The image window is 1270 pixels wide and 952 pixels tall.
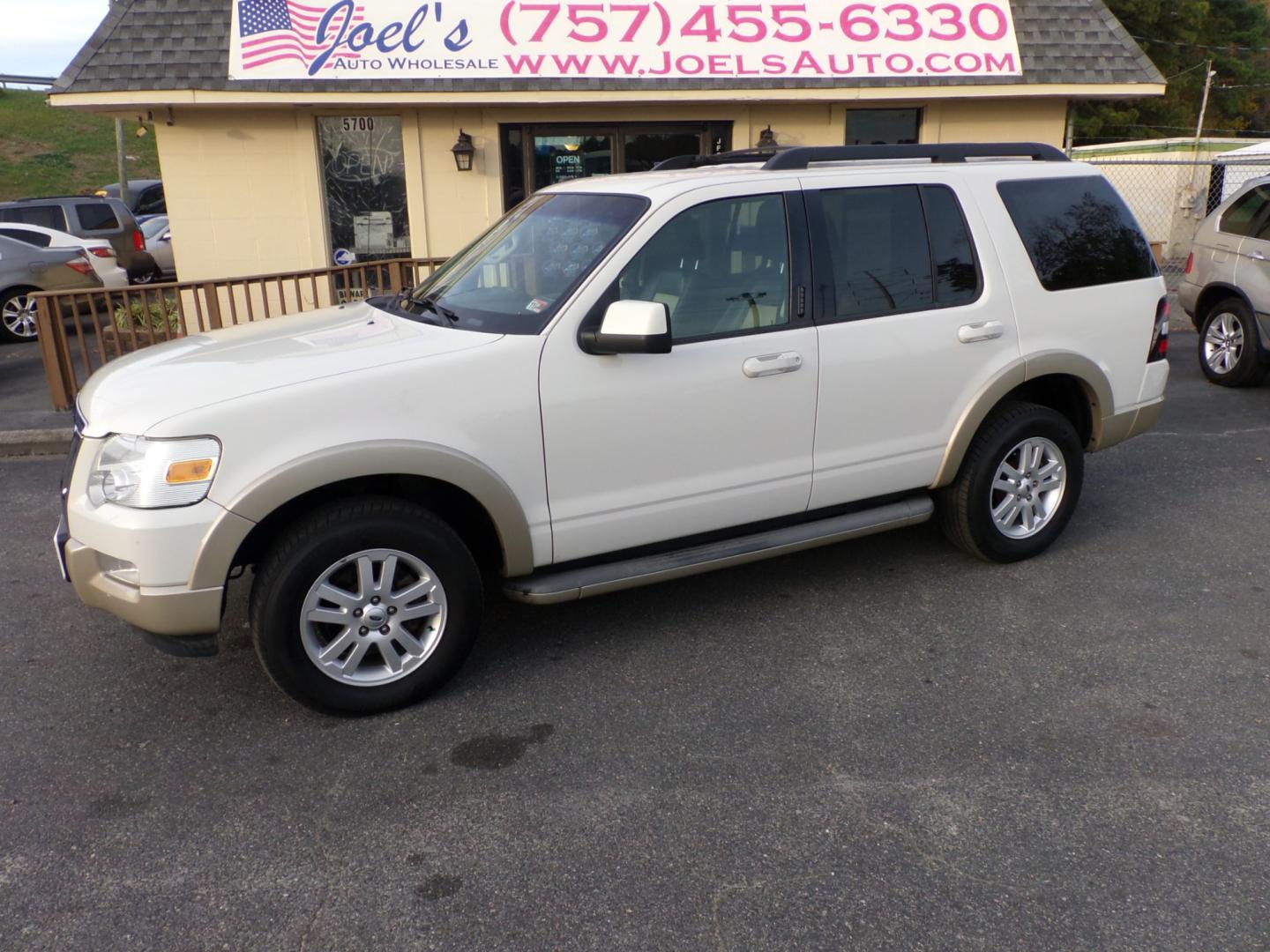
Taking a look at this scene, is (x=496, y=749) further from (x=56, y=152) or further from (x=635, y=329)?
(x=56, y=152)

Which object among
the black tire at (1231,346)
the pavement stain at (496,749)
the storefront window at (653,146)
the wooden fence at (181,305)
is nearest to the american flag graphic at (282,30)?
the wooden fence at (181,305)

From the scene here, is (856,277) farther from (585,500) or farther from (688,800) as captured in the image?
(688,800)

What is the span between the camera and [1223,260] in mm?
8789

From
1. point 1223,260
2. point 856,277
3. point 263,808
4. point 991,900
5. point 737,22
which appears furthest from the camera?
point 737,22

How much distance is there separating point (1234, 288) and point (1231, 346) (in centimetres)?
51

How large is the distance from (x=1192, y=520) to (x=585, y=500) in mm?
3701

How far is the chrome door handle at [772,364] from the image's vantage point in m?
4.16

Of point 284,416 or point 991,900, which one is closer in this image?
point 991,900

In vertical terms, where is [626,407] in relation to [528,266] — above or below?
below

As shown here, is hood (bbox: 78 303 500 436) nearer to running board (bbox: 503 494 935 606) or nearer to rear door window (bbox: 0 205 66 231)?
running board (bbox: 503 494 935 606)

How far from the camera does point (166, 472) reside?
339 cm

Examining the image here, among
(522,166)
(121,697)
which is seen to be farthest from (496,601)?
(522,166)

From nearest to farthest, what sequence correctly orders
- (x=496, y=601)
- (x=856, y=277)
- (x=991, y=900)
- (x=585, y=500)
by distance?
(x=991, y=900), (x=585, y=500), (x=856, y=277), (x=496, y=601)

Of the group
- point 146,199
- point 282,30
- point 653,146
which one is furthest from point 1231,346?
point 146,199
